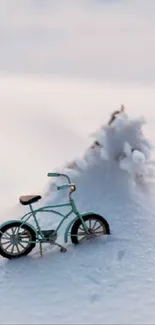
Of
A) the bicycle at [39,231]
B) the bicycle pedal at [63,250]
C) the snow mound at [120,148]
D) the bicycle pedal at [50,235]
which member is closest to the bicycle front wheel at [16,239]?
the bicycle at [39,231]

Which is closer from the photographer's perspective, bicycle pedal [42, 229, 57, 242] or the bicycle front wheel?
the bicycle front wheel

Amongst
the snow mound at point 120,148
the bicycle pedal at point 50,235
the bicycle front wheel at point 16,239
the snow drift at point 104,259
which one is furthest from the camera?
the snow mound at point 120,148

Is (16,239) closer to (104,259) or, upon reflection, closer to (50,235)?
(50,235)

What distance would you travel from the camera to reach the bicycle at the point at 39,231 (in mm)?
4113

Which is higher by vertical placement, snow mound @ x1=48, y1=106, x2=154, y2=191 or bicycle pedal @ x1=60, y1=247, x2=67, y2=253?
snow mound @ x1=48, y1=106, x2=154, y2=191

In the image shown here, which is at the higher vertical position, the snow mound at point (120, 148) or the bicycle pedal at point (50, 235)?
the snow mound at point (120, 148)

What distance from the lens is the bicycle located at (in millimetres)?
4113

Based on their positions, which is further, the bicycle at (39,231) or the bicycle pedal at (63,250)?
the bicycle pedal at (63,250)

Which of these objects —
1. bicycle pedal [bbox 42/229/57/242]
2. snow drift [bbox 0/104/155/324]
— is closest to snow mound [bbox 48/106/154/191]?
snow drift [bbox 0/104/155/324]

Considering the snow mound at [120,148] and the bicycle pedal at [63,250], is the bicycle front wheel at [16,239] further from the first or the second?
the snow mound at [120,148]

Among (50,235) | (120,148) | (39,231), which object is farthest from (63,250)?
(120,148)

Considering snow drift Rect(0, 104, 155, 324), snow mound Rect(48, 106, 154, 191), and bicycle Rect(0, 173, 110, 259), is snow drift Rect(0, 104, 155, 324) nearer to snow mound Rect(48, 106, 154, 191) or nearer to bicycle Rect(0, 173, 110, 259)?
snow mound Rect(48, 106, 154, 191)

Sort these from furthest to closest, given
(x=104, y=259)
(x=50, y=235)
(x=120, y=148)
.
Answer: (x=120, y=148)
(x=50, y=235)
(x=104, y=259)

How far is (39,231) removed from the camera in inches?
164
